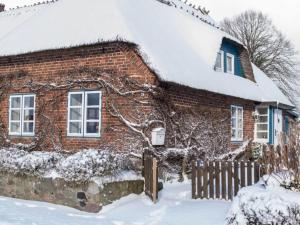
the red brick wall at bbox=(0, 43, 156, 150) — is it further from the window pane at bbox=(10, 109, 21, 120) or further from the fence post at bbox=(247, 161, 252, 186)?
the fence post at bbox=(247, 161, 252, 186)

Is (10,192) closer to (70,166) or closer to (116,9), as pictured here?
(70,166)

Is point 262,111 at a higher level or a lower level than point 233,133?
higher

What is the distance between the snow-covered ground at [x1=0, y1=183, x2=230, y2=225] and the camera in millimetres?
8430

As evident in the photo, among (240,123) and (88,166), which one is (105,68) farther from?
(240,123)

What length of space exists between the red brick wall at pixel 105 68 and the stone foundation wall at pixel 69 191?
8.38ft

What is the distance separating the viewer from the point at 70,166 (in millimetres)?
10016

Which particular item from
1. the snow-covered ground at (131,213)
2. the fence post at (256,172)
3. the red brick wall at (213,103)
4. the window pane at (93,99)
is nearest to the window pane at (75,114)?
the window pane at (93,99)

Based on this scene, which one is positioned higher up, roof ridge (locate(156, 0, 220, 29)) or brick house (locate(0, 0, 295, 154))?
roof ridge (locate(156, 0, 220, 29))

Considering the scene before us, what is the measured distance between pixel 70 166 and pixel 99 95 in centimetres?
364

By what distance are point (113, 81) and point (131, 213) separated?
15.8 ft

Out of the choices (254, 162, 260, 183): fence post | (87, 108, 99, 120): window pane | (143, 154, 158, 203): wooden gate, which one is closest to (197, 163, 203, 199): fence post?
(143, 154, 158, 203): wooden gate

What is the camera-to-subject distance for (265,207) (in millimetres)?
7125

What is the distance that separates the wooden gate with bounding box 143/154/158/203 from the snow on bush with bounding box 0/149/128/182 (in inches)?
23.4

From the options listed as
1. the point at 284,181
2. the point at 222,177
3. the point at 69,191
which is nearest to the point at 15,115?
the point at 69,191
